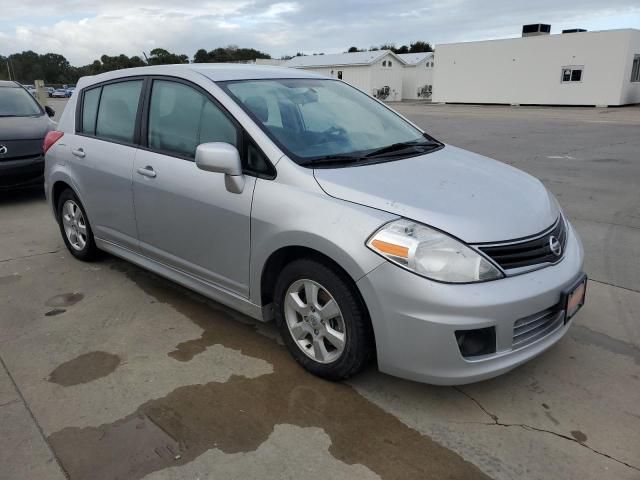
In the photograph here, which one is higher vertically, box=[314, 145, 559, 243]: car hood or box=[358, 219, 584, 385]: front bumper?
box=[314, 145, 559, 243]: car hood

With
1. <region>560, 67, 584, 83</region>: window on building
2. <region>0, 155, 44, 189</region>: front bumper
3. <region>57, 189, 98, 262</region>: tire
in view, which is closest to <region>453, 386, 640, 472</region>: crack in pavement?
<region>57, 189, 98, 262</region>: tire

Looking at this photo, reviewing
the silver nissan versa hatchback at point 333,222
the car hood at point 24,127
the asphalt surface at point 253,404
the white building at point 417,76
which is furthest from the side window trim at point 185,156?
the white building at point 417,76

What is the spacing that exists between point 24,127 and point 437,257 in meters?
7.15

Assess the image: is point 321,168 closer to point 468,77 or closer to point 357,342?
point 357,342

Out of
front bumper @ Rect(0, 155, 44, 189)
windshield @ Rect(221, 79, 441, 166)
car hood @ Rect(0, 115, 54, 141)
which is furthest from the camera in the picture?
car hood @ Rect(0, 115, 54, 141)

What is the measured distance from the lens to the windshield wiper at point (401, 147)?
3323mm

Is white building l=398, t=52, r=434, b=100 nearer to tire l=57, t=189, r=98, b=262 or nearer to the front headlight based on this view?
tire l=57, t=189, r=98, b=262

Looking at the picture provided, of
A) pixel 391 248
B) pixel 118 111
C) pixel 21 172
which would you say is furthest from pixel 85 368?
pixel 21 172

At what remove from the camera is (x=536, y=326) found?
2660 mm

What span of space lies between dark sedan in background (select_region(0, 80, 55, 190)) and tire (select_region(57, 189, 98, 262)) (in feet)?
9.05

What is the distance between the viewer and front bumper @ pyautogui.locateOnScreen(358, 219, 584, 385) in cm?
243

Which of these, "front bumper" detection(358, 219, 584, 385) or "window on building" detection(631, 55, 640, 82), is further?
"window on building" detection(631, 55, 640, 82)

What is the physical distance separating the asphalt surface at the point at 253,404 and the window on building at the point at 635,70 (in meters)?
35.6

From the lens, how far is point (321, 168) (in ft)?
9.75
